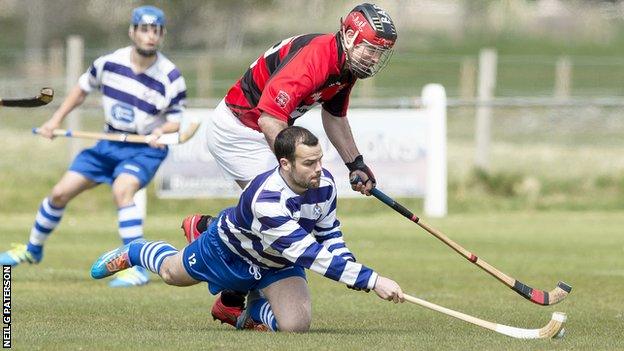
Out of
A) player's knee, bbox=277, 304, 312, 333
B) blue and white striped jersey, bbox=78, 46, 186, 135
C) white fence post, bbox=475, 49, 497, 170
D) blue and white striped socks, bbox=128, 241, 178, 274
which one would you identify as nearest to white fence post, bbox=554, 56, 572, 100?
white fence post, bbox=475, 49, 497, 170

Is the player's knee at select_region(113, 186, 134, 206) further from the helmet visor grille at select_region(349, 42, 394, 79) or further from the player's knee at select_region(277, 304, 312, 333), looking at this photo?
the player's knee at select_region(277, 304, 312, 333)

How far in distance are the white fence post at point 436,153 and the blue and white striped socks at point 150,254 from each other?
9.86 meters

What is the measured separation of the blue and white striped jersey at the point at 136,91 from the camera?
1132 centimetres

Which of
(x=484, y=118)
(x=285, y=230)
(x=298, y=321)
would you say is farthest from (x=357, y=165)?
(x=484, y=118)

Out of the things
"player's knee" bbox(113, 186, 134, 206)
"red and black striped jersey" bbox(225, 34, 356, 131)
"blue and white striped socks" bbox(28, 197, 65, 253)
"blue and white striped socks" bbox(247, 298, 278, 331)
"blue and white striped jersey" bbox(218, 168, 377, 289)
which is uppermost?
"red and black striped jersey" bbox(225, 34, 356, 131)

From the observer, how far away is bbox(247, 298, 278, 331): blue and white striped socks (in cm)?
795

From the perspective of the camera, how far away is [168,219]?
17328 mm

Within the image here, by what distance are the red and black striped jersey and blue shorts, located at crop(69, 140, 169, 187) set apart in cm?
259


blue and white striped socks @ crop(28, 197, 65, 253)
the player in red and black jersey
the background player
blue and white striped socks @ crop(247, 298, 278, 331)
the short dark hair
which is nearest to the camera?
the short dark hair

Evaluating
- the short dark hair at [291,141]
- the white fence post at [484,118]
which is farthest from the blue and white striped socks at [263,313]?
the white fence post at [484,118]

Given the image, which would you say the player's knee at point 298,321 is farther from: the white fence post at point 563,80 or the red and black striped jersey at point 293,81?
the white fence post at point 563,80

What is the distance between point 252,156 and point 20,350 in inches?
96.4

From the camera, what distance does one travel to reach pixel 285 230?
24.2 ft

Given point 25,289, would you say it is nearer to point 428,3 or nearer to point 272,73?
point 272,73
